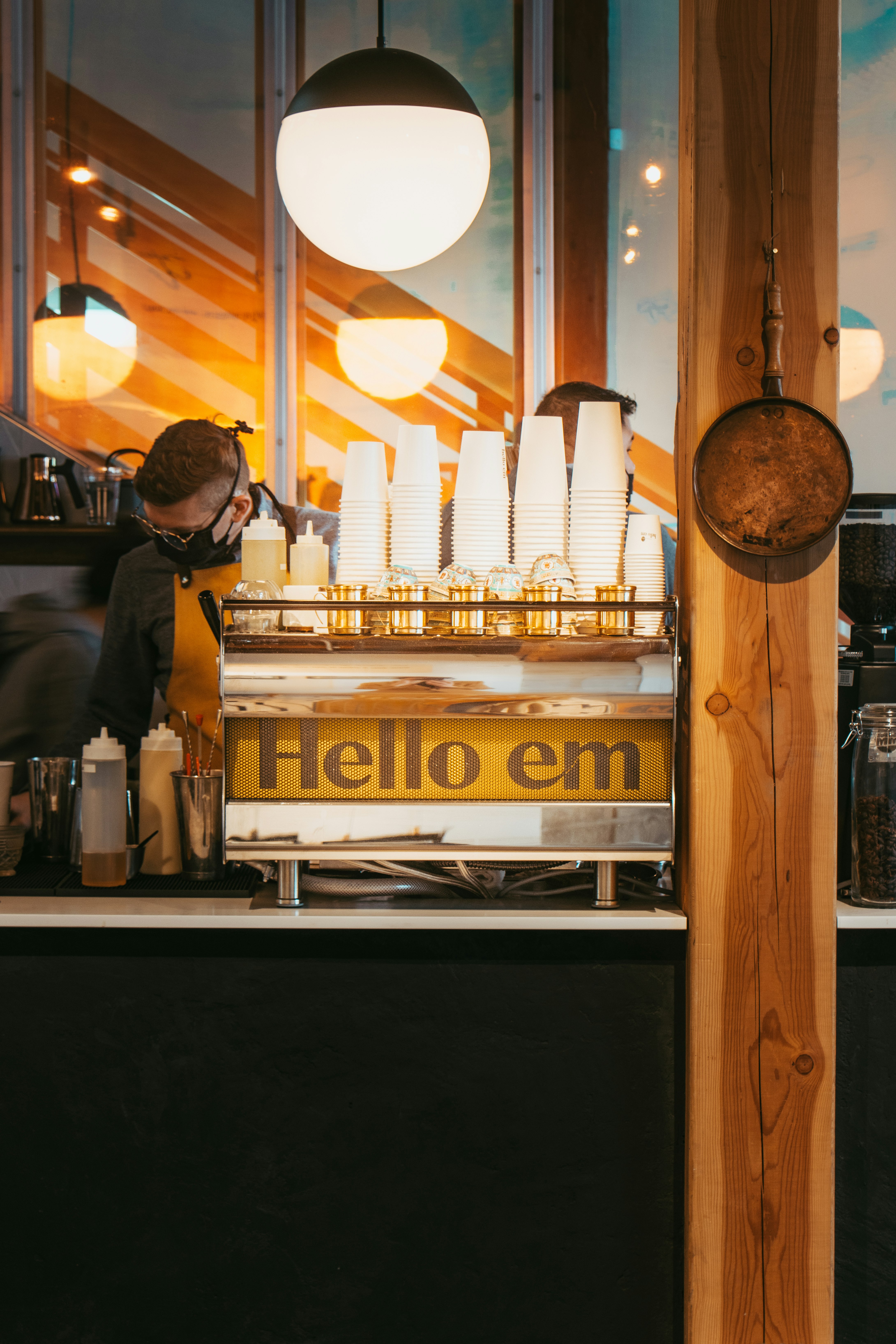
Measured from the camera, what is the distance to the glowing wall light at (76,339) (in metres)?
3.71

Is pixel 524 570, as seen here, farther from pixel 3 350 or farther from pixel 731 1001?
pixel 3 350

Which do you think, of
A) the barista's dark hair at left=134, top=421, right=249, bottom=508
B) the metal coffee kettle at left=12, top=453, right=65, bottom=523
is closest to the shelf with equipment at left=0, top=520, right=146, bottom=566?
the metal coffee kettle at left=12, top=453, right=65, bottom=523

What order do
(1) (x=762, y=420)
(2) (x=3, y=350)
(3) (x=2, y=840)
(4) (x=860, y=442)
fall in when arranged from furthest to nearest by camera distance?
(2) (x=3, y=350), (4) (x=860, y=442), (3) (x=2, y=840), (1) (x=762, y=420)

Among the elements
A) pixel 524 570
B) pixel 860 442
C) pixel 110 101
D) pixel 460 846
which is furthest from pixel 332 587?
pixel 110 101

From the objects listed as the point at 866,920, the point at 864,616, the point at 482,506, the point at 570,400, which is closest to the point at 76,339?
the point at 570,400

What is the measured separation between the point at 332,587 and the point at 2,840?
0.66 metres

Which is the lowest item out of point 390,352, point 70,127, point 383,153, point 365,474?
point 365,474

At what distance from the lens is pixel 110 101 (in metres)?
3.73

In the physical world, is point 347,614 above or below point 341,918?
above

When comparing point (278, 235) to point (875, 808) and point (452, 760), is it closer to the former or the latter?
point (452, 760)

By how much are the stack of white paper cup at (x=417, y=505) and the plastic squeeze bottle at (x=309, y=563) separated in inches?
4.3

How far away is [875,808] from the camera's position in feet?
4.96

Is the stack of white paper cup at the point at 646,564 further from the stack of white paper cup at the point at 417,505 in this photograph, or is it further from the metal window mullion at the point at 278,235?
the metal window mullion at the point at 278,235

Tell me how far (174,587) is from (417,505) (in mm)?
1302
